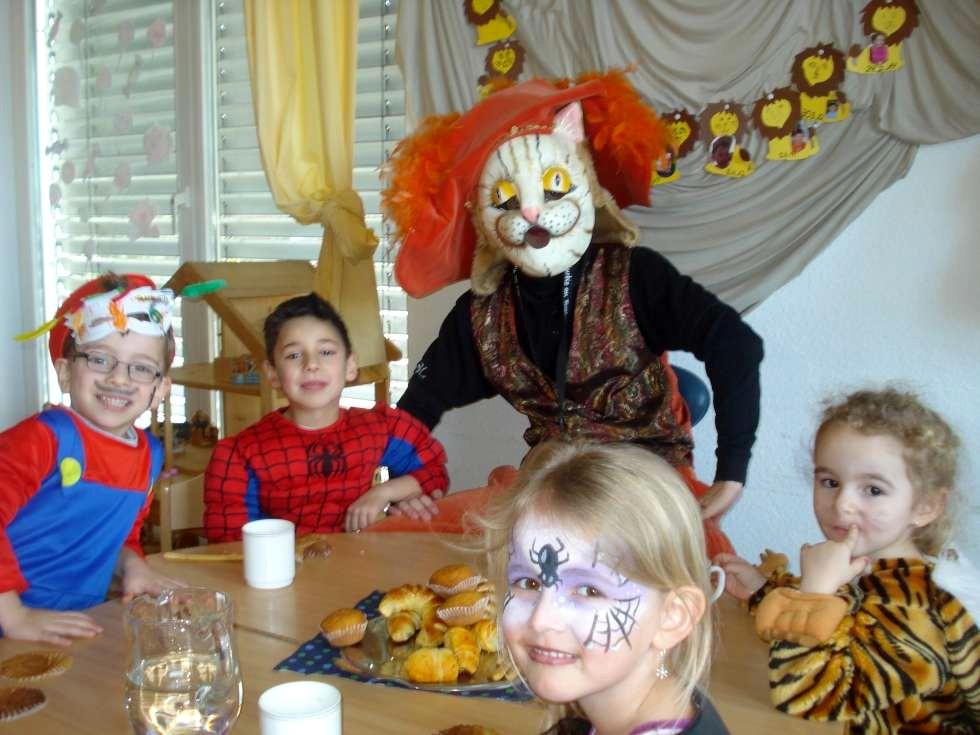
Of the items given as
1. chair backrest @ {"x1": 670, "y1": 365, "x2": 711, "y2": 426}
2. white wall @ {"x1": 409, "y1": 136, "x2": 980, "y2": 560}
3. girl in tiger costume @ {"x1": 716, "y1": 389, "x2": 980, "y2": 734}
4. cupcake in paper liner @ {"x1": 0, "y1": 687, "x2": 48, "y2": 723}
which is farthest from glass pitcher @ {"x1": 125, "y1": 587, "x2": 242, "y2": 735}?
white wall @ {"x1": 409, "y1": 136, "x2": 980, "y2": 560}

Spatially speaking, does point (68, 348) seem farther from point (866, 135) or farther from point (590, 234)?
point (866, 135)

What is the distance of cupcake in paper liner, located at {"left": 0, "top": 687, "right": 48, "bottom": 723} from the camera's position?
2.95 feet

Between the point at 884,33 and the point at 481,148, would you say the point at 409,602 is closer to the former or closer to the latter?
the point at 481,148

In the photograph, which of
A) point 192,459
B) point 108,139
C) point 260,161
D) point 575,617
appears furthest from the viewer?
point 108,139

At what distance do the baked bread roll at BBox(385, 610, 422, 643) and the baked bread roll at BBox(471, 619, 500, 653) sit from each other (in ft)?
0.23

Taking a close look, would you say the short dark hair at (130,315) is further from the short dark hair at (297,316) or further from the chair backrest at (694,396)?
the chair backrest at (694,396)

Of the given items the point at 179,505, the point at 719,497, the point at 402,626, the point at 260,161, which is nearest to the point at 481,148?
the point at 719,497

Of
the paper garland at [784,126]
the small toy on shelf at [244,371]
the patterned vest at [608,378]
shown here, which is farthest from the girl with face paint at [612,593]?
the small toy on shelf at [244,371]

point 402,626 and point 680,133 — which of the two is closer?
point 402,626

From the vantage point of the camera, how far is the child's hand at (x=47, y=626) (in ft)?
3.57

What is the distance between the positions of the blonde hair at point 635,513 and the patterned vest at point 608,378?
3.21 ft

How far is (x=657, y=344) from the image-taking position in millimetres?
1797

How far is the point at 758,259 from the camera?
2299mm

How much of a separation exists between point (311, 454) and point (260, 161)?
1.80 m
